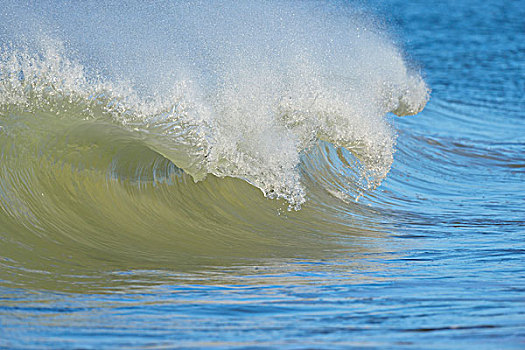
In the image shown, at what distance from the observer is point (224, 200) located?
5.89 metres

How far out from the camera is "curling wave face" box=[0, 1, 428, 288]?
17.3ft

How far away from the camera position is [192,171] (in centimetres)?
552

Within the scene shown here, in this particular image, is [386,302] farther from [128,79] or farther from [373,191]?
[373,191]

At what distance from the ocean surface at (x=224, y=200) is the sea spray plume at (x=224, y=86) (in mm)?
18

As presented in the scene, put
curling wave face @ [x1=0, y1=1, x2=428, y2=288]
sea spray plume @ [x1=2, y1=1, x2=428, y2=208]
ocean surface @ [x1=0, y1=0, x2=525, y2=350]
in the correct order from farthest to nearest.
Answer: sea spray plume @ [x1=2, y1=1, x2=428, y2=208]
curling wave face @ [x1=0, y1=1, x2=428, y2=288]
ocean surface @ [x1=0, y1=0, x2=525, y2=350]

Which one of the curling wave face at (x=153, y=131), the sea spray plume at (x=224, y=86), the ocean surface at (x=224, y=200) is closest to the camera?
the ocean surface at (x=224, y=200)

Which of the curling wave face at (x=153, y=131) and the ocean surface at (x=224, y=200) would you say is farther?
the curling wave face at (x=153, y=131)

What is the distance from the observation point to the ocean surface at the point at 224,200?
334 centimetres

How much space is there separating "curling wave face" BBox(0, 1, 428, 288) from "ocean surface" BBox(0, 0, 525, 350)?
0.02m

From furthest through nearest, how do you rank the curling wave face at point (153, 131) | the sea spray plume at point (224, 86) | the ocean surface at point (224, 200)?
the sea spray plume at point (224, 86)
the curling wave face at point (153, 131)
the ocean surface at point (224, 200)

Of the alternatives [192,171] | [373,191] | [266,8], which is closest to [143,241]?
[192,171]

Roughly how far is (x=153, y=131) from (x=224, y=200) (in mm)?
894

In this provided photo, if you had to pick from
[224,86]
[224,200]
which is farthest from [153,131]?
[224,200]

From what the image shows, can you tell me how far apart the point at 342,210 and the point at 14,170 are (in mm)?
2785
